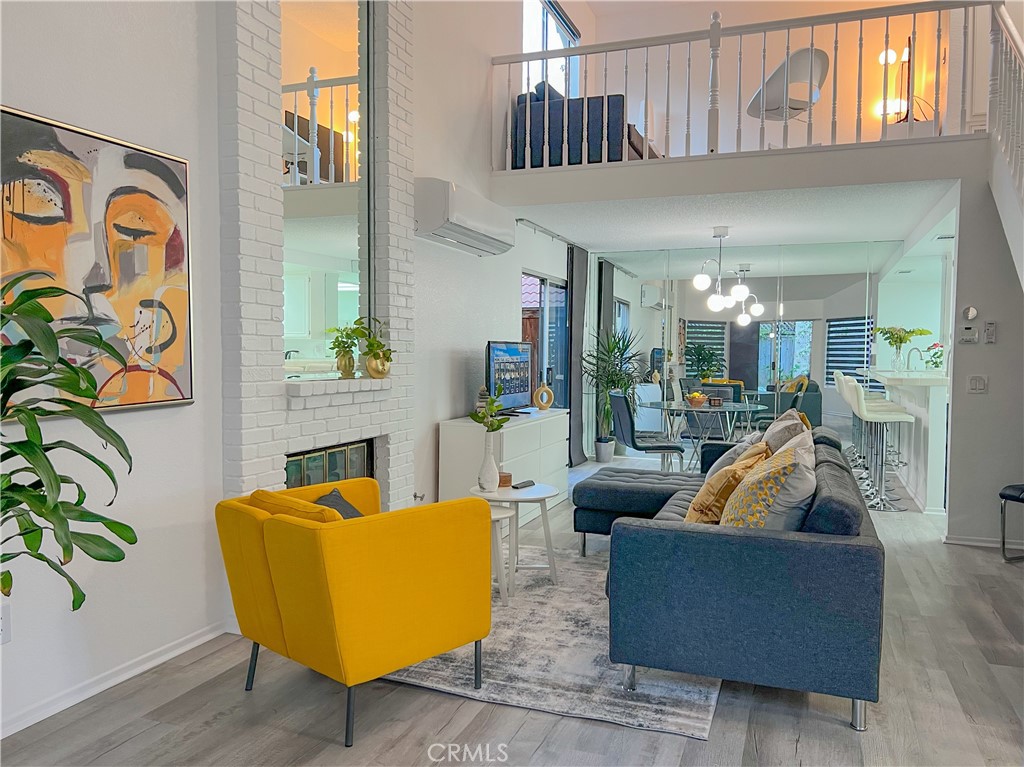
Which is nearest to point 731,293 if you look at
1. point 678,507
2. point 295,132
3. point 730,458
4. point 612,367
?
point 612,367

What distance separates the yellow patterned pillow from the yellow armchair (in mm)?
915

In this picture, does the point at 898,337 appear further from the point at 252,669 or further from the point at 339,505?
the point at 252,669

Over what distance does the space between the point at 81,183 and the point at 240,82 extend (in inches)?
35.8

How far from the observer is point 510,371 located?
564cm

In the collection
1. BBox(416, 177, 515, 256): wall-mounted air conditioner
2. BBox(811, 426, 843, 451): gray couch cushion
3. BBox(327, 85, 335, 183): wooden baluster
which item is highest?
BBox(327, 85, 335, 183): wooden baluster

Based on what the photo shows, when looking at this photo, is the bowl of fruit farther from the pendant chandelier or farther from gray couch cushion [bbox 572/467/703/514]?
gray couch cushion [bbox 572/467/703/514]

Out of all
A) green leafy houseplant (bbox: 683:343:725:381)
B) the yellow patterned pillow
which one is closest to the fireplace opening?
the yellow patterned pillow

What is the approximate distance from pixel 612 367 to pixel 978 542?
13.8 ft

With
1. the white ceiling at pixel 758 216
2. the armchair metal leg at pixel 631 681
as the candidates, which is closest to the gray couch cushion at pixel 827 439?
the white ceiling at pixel 758 216

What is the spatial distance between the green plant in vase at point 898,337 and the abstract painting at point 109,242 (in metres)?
6.25

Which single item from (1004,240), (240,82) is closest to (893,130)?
(1004,240)

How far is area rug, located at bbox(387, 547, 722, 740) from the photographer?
2.53 m

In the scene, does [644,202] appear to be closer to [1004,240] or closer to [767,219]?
[767,219]

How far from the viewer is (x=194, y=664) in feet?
9.53
